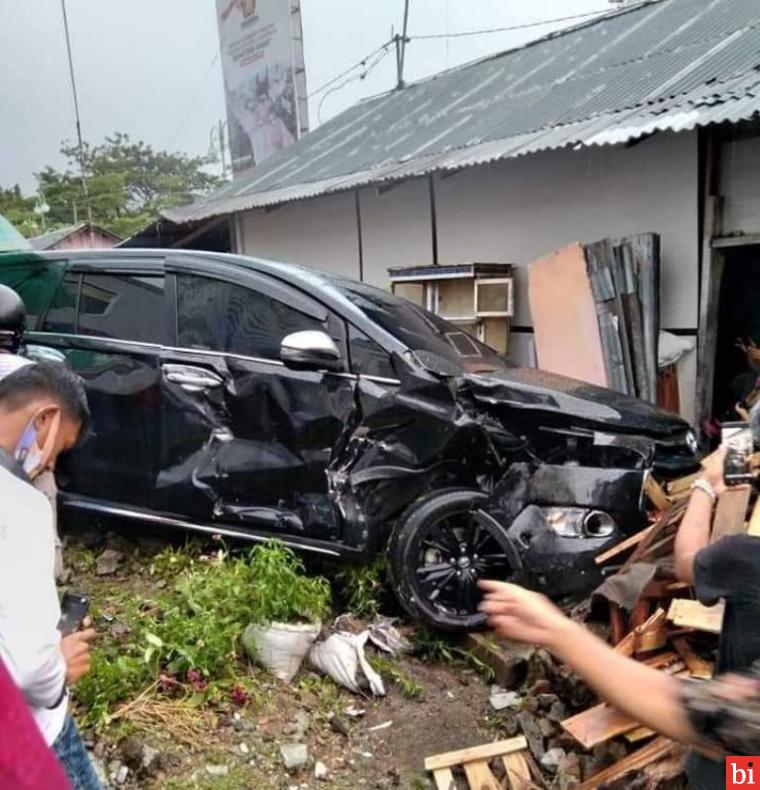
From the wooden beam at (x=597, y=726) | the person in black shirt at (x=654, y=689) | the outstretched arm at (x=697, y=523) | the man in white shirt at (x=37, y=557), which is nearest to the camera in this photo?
the person in black shirt at (x=654, y=689)

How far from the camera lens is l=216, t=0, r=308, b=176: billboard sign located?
15.7 meters

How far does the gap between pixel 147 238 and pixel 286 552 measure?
1049 centimetres

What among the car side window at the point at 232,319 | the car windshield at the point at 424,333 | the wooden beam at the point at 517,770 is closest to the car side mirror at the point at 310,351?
the car side window at the point at 232,319

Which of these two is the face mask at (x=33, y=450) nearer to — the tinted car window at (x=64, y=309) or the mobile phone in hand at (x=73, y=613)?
the mobile phone in hand at (x=73, y=613)

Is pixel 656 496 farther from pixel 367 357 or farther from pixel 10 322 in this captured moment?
pixel 10 322

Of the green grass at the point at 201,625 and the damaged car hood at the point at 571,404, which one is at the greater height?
the damaged car hood at the point at 571,404

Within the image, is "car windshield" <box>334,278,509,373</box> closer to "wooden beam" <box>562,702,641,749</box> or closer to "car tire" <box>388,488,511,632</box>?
"car tire" <box>388,488,511,632</box>

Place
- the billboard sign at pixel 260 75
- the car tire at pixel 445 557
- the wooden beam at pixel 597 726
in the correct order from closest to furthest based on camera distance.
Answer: the wooden beam at pixel 597 726, the car tire at pixel 445 557, the billboard sign at pixel 260 75

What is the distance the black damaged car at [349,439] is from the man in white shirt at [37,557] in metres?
1.96

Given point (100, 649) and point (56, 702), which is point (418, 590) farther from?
point (56, 702)

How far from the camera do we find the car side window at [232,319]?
3965 mm

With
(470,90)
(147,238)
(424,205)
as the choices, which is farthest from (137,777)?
(147,238)

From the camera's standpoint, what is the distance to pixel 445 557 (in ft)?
12.0

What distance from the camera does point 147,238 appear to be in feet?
42.2
